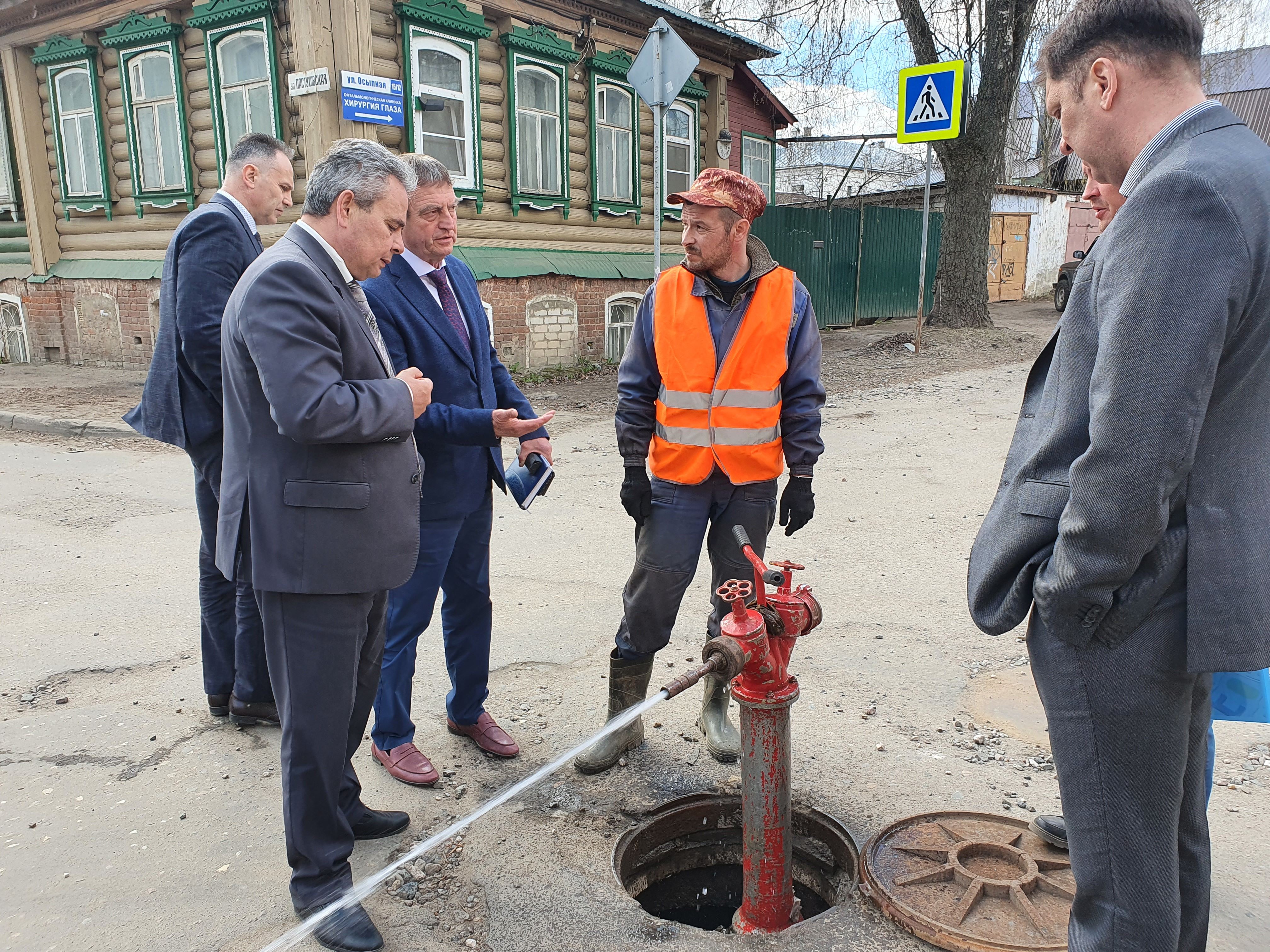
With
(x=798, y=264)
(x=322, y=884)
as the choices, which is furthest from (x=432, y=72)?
(x=322, y=884)

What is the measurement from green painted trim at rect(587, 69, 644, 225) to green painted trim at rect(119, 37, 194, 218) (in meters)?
5.06

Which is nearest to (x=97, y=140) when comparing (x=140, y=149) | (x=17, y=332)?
(x=140, y=149)

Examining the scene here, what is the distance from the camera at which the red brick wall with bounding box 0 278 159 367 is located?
41.1ft

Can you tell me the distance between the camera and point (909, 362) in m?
12.1

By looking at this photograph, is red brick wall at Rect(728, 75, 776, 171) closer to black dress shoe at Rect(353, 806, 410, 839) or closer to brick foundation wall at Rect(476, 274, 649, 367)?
brick foundation wall at Rect(476, 274, 649, 367)

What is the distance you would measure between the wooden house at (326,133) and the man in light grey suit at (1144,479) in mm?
9499

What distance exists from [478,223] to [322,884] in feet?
32.8

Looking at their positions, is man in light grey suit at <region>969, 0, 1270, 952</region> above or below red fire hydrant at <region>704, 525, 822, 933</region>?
above

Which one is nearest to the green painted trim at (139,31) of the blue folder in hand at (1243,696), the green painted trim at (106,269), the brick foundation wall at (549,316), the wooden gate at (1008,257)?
the green painted trim at (106,269)

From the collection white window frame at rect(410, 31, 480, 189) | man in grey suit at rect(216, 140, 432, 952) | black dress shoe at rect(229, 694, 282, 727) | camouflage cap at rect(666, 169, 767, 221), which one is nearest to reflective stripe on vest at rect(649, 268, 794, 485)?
camouflage cap at rect(666, 169, 767, 221)

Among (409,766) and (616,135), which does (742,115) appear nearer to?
(616,135)

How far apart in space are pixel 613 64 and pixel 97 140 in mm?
6892

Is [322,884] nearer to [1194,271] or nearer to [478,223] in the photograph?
[1194,271]

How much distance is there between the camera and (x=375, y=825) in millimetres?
3010
